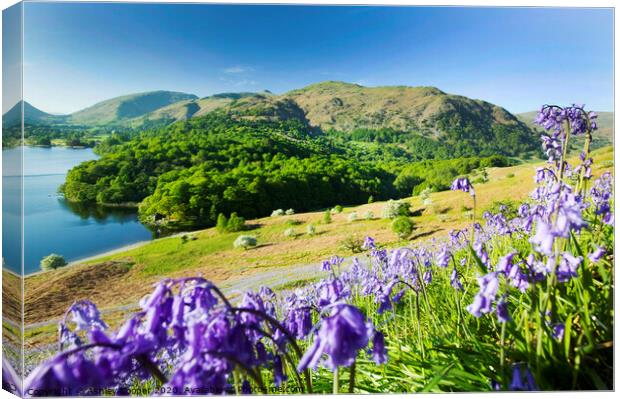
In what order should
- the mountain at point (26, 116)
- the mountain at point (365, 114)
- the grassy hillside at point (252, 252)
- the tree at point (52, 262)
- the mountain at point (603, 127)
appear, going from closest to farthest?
the mountain at point (26, 116) < the tree at point (52, 262) < the grassy hillside at point (252, 252) < the mountain at point (603, 127) < the mountain at point (365, 114)

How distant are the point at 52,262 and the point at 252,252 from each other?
1.57 meters

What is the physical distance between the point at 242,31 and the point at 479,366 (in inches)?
119

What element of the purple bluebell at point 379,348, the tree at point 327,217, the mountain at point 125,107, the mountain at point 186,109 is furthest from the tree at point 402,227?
the purple bluebell at point 379,348

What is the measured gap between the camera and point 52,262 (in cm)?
355

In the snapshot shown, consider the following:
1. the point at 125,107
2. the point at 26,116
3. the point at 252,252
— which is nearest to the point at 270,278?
the point at 252,252

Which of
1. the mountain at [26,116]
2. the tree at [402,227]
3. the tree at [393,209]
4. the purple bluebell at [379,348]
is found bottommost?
the purple bluebell at [379,348]

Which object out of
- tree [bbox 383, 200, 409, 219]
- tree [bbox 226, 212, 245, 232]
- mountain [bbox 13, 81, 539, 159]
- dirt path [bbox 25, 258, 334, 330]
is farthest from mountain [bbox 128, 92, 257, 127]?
tree [bbox 383, 200, 409, 219]

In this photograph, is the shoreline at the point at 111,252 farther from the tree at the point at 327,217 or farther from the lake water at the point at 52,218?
the tree at the point at 327,217

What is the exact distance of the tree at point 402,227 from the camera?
4.58 meters

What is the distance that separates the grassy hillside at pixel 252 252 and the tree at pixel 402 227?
0.05 metres

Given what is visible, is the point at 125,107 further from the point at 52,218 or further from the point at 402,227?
the point at 402,227

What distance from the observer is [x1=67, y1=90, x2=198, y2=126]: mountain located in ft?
13.0

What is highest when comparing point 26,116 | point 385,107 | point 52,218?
point 385,107

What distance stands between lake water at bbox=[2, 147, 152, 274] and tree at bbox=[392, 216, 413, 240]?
7.38 feet
